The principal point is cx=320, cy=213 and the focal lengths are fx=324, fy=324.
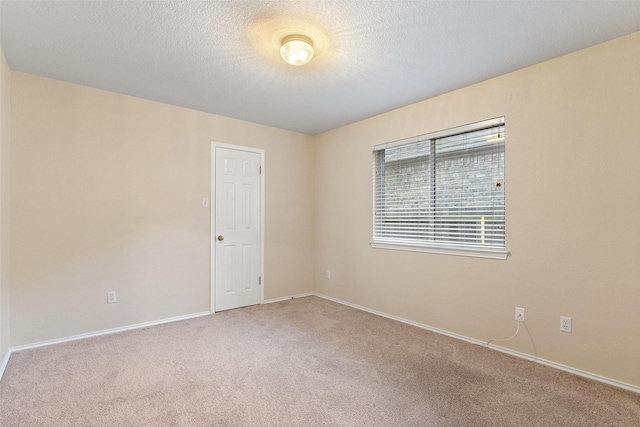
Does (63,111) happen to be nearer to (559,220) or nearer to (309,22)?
(309,22)

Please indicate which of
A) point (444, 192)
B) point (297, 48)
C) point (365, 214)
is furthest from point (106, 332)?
point (444, 192)

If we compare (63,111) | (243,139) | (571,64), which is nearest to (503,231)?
(571,64)

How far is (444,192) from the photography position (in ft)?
10.9

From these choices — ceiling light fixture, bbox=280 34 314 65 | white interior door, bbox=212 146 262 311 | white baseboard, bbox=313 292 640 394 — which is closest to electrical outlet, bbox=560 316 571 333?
white baseboard, bbox=313 292 640 394

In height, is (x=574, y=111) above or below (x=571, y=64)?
below

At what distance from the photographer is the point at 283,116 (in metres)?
3.99

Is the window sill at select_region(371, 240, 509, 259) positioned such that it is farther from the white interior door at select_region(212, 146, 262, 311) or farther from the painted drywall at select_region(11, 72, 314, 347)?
the painted drywall at select_region(11, 72, 314, 347)

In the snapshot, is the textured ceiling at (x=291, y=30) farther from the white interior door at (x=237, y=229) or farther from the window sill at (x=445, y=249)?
the window sill at (x=445, y=249)

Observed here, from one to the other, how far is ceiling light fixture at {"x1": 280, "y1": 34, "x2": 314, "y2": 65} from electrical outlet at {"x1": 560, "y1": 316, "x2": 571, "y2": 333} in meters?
2.72

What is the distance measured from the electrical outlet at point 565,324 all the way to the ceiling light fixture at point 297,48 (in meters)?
2.72

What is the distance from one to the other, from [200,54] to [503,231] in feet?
9.48

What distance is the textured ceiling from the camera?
1950 mm

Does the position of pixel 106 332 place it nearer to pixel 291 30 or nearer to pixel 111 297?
pixel 111 297

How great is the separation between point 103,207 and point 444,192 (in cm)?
342
